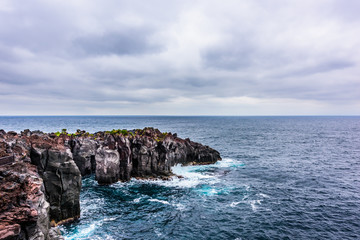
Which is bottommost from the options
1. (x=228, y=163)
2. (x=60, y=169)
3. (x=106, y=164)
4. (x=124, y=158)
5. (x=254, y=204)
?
(x=254, y=204)

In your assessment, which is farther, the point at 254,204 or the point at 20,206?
the point at 254,204

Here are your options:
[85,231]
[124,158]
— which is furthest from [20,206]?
[124,158]

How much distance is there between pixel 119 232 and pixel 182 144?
43311mm

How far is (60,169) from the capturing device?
34938mm

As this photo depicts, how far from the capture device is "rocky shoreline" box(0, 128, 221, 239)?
18.6m

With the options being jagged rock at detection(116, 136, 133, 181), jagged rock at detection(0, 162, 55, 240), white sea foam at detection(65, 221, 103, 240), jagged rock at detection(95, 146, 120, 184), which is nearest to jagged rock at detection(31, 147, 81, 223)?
white sea foam at detection(65, 221, 103, 240)

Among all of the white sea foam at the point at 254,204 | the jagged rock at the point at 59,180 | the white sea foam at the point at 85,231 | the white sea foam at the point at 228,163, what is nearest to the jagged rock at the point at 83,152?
the jagged rock at the point at 59,180

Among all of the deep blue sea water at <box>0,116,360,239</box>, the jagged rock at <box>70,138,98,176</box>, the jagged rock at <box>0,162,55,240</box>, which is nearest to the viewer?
the jagged rock at <box>0,162,55,240</box>

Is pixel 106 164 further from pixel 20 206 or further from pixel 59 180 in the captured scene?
pixel 20 206

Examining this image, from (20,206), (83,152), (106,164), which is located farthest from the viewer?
(83,152)

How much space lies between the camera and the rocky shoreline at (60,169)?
1856 centimetres

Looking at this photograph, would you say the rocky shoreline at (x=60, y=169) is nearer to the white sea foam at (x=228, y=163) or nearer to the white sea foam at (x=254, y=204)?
the white sea foam at (x=228, y=163)

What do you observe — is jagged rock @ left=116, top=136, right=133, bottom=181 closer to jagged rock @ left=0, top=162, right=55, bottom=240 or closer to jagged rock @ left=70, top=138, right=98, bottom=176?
jagged rock @ left=70, top=138, right=98, bottom=176

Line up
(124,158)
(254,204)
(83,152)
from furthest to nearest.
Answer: (83,152), (124,158), (254,204)
